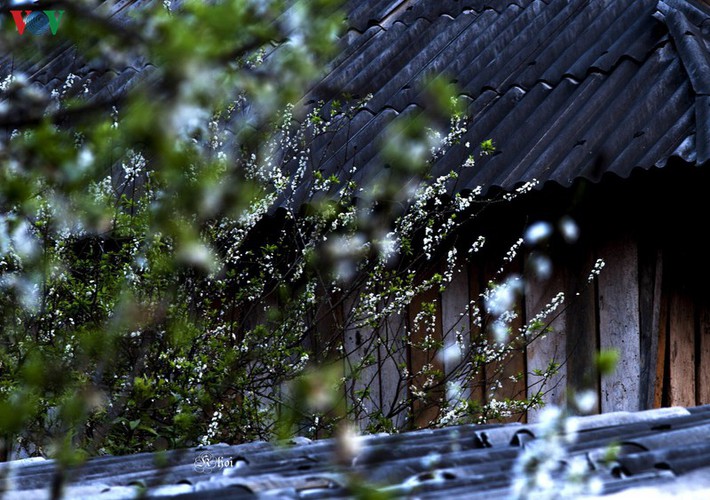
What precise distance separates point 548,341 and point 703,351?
651 mm

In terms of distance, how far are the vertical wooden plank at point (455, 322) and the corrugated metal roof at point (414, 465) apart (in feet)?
6.82

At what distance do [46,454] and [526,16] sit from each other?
3521 mm

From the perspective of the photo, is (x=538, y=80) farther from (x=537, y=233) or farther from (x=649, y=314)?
(x=649, y=314)

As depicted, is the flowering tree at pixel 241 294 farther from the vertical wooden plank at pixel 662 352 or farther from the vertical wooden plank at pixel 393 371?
the vertical wooden plank at pixel 662 352

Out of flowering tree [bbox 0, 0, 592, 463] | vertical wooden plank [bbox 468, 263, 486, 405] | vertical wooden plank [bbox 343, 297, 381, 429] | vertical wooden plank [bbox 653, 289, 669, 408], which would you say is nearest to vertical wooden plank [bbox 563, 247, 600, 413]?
flowering tree [bbox 0, 0, 592, 463]

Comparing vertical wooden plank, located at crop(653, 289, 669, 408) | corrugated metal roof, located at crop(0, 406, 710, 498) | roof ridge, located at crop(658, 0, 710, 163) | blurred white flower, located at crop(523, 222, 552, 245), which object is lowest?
corrugated metal roof, located at crop(0, 406, 710, 498)

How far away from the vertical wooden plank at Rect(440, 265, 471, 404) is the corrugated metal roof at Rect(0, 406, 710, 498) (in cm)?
208

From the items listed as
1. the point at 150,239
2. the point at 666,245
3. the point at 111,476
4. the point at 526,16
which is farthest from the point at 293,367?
the point at 526,16

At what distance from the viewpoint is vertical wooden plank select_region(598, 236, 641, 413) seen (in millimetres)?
4289

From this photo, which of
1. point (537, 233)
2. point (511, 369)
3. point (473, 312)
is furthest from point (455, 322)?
point (537, 233)

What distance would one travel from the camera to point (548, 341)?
455 centimetres

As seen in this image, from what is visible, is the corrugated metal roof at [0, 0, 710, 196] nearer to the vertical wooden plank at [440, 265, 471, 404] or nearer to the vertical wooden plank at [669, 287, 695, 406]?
the vertical wooden plank at [440, 265, 471, 404]

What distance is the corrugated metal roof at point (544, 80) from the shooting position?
4.23 metres

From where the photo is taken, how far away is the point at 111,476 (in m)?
2.05
